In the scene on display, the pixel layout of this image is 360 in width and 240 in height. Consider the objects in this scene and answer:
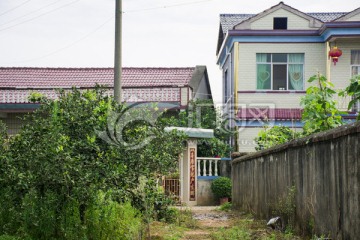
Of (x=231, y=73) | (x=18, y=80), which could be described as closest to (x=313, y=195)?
(x=231, y=73)

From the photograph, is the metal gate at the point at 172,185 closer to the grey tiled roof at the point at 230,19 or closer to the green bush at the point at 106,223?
the grey tiled roof at the point at 230,19

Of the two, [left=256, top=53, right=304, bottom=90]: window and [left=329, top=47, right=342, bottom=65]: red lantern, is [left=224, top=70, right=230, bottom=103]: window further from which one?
[left=329, top=47, right=342, bottom=65]: red lantern

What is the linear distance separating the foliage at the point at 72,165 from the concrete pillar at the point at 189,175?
Answer: 9773 mm

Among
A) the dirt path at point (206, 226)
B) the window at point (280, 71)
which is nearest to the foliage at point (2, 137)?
the dirt path at point (206, 226)

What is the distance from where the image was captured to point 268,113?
72.0ft

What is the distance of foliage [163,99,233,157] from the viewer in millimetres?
22692

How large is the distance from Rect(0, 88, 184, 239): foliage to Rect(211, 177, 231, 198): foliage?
36.0 feet

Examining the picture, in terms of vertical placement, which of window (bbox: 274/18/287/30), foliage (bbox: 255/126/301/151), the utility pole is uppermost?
window (bbox: 274/18/287/30)

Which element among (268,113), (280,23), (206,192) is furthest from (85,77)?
(280,23)

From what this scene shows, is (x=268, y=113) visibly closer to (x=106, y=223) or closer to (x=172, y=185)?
(x=172, y=185)

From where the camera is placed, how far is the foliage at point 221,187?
68.1 feet

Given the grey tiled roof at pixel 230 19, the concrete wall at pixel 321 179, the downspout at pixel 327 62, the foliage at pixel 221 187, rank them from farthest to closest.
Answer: the grey tiled roof at pixel 230 19, the downspout at pixel 327 62, the foliage at pixel 221 187, the concrete wall at pixel 321 179

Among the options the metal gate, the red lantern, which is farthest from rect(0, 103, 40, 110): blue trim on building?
the red lantern

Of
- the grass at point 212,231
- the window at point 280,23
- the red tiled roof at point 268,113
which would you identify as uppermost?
the window at point 280,23
